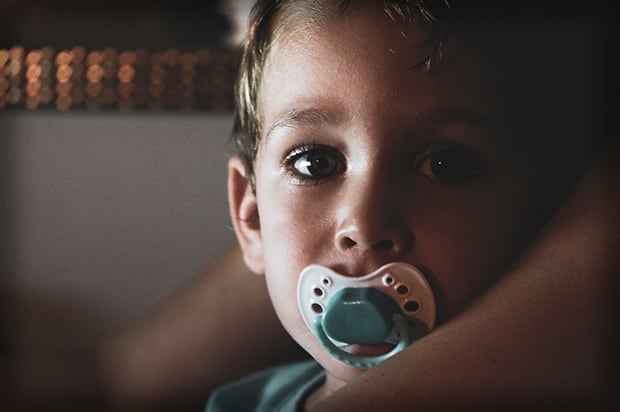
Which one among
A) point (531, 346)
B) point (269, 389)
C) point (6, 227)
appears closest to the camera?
point (531, 346)

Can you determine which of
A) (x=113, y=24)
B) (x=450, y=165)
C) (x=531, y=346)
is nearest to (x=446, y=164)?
(x=450, y=165)

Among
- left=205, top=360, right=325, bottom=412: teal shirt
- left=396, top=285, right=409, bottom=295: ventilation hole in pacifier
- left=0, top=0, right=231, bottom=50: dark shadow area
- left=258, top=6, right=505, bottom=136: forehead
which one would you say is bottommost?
left=205, top=360, right=325, bottom=412: teal shirt

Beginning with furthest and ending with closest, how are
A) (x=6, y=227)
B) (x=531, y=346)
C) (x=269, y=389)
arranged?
(x=269, y=389)
(x=6, y=227)
(x=531, y=346)

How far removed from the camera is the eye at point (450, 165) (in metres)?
0.40

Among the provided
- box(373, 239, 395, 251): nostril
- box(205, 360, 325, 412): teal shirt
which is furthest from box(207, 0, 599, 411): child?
box(205, 360, 325, 412): teal shirt

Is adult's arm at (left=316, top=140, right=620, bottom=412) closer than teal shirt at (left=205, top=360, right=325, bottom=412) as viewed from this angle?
Yes

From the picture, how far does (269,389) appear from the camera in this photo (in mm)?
587

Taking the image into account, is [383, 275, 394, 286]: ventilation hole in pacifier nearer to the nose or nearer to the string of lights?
the nose

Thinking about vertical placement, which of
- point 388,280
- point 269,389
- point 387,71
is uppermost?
point 387,71

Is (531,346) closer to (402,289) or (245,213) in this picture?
(402,289)

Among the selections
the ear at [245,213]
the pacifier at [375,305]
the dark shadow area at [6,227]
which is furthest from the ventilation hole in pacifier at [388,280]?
the dark shadow area at [6,227]

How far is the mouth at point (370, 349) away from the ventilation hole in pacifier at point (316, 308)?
0.09 feet

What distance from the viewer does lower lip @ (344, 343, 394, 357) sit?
42 centimetres

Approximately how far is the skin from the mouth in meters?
0.02
